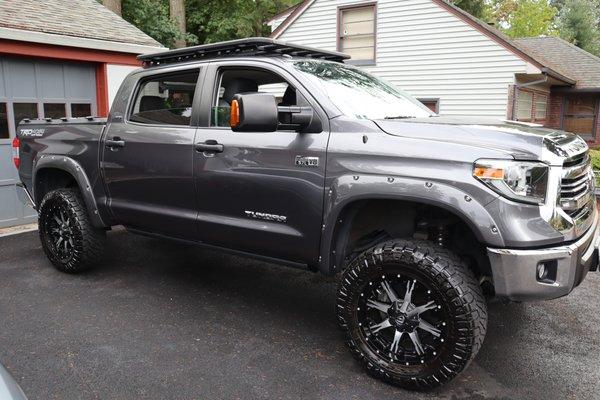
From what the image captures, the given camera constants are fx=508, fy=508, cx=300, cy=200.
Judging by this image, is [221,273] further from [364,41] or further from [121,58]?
[364,41]

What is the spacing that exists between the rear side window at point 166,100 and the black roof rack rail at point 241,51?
0.58 feet

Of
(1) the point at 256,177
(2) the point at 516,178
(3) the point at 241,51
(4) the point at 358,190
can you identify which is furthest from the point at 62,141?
(2) the point at 516,178

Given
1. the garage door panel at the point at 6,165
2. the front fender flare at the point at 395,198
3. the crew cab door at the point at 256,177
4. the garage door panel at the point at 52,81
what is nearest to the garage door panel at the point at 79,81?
the garage door panel at the point at 52,81

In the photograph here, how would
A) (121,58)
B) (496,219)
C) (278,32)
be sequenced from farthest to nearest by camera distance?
1. (278,32)
2. (121,58)
3. (496,219)

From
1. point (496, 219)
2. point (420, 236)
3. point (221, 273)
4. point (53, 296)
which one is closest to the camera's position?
point (496, 219)

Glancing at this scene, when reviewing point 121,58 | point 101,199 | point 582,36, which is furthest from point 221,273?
point 582,36

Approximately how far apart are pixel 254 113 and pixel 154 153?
1.39m

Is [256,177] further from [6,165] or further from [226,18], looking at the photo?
[226,18]

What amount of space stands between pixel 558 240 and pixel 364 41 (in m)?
13.4

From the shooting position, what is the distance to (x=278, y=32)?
1644cm

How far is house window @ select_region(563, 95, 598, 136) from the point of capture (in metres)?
17.8

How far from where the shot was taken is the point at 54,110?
7.63m

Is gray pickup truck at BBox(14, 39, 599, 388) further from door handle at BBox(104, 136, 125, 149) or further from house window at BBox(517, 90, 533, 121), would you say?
house window at BBox(517, 90, 533, 121)

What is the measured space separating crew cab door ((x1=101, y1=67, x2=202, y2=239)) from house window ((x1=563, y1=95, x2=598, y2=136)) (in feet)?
57.3
